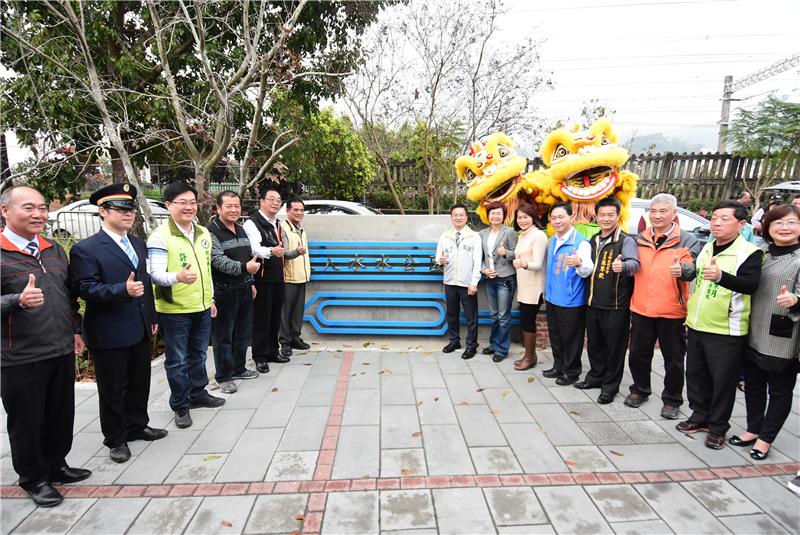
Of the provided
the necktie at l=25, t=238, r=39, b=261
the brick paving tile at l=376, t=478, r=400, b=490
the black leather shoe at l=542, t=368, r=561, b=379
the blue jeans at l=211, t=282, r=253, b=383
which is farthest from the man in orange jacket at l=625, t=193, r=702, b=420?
the necktie at l=25, t=238, r=39, b=261

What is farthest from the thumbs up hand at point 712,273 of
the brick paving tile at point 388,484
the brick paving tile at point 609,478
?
the brick paving tile at point 388,484

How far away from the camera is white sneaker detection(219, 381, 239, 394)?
4117 mm

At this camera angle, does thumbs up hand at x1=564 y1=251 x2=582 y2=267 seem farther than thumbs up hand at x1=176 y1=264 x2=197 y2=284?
Yes

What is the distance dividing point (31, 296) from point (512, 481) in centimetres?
303

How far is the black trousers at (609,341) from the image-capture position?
151 inches

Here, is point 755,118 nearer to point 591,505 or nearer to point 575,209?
point 575,209

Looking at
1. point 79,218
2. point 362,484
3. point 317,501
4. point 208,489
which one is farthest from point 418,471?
point 79,218

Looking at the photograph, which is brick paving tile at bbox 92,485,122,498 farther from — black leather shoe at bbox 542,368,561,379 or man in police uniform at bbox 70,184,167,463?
black leather shoe at bbox 542,368,561,379

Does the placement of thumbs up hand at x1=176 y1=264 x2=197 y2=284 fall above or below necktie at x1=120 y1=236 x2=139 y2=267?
below

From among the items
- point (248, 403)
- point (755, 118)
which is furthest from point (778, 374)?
point (755, 118)

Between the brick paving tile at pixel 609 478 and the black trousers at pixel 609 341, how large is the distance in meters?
1.17

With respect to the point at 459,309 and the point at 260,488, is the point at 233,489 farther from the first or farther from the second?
the point at 459,309

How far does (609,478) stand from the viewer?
2852mm

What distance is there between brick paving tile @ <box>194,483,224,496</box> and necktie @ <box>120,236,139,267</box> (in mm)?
1561
